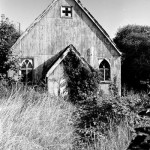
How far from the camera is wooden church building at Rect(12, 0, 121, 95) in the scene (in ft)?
62.7

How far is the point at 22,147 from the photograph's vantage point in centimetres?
573

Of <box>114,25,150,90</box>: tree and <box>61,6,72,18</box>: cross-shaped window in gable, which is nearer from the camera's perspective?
<box>61,6,72,18</box>: cross-shaped window in gable

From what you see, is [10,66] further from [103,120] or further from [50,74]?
[103,120]

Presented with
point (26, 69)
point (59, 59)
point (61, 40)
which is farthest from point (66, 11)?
point (26, 69)

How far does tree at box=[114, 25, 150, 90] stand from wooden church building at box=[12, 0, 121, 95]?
11.0m

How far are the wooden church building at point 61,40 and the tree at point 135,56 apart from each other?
11.0 meters

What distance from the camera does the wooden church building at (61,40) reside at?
19125 millimetres

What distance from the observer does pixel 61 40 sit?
19.5 m

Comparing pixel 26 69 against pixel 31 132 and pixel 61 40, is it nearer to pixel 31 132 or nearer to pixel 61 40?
pixel 61 40

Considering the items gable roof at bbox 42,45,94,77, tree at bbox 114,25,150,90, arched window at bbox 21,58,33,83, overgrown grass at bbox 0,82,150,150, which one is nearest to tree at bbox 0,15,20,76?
gable roof at bbox 42,45,94,77

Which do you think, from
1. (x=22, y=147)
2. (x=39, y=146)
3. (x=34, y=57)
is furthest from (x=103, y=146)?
(x=34, y=57)

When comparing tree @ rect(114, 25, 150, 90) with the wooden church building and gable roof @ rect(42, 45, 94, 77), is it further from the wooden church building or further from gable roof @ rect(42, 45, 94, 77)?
gable roof @ rect(42, 45, 94, 77)

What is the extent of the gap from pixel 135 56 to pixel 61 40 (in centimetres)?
1505

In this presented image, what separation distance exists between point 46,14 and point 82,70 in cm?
490
